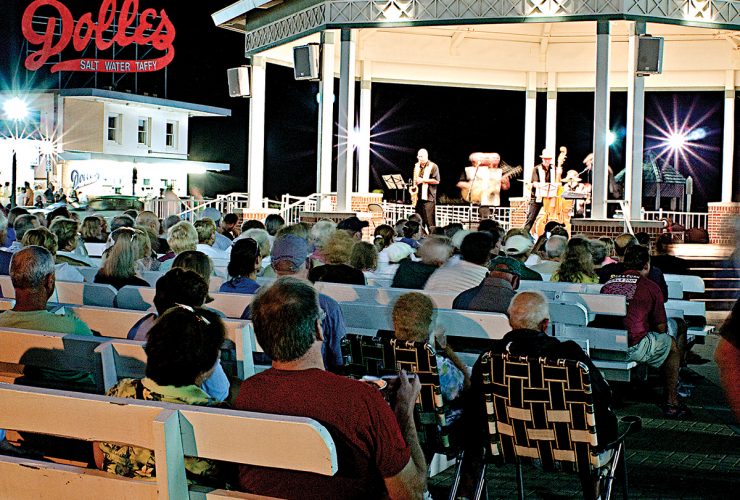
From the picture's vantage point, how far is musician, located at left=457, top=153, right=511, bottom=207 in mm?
26438

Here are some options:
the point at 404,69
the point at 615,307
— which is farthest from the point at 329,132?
the point at 615,307

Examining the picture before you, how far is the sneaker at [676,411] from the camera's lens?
7.39m

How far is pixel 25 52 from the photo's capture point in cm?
4547

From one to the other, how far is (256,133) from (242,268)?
40.5ft

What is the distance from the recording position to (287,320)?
3.25 metres

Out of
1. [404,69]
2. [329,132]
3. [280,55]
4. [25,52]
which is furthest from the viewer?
[25,52]

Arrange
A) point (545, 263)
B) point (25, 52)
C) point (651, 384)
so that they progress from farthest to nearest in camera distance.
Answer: point (25, 52) < point (545, 263) < point (651, 384)

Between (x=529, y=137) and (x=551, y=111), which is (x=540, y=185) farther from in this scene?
(x=551, y=111)

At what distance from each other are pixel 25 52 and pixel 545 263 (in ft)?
133

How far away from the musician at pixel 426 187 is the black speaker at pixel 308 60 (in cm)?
481

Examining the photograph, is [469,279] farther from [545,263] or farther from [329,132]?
[329,132]

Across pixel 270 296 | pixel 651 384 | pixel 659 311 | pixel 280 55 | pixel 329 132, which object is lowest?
pixel 651 384

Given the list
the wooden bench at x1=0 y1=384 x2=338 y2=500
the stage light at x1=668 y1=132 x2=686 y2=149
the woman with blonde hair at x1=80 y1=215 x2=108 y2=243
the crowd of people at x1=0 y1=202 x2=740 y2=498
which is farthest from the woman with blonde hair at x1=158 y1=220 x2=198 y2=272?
the stage light at x1=668 y1=132 x2=686 y2=149

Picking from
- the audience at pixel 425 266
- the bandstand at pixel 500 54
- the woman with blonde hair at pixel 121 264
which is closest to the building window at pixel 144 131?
the bandstand at pixel 500 54
